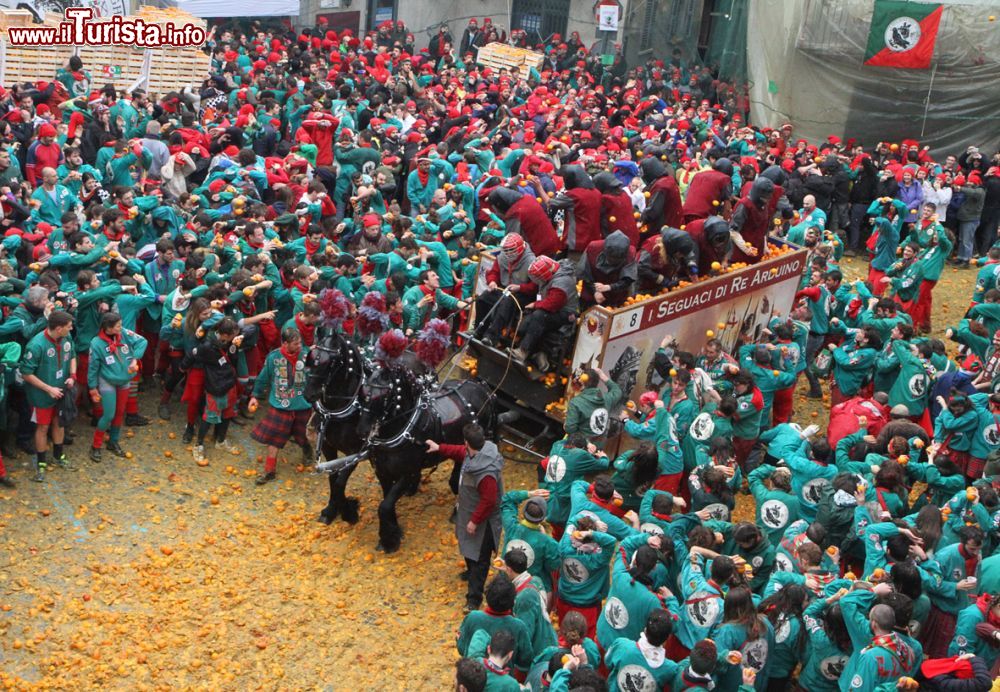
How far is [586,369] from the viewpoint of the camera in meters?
10.5

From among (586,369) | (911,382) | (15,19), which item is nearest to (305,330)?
(586,369)

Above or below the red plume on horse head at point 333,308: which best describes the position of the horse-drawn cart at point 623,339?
below

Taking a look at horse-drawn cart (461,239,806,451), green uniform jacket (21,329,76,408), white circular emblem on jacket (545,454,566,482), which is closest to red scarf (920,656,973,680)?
white circular emblem on jacket (545,454,566,482)

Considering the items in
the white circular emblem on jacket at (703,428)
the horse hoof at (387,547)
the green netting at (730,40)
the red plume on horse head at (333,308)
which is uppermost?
the green netting at (730,40)

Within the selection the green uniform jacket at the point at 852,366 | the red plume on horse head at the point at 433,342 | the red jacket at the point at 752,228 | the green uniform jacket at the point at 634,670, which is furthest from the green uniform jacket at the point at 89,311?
the green uniform jacket at the point at 852,366

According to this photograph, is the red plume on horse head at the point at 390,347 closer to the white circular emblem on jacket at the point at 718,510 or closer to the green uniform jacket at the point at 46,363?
the white circular emblem on jacket at the point at 718,510

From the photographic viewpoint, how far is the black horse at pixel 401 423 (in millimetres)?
9391

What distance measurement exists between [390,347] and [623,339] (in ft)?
8.69

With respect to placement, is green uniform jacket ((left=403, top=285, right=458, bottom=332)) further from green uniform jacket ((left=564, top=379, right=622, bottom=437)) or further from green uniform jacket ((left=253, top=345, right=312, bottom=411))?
green uniform jacket ((left=564, top=379, right=622, bottom=437))

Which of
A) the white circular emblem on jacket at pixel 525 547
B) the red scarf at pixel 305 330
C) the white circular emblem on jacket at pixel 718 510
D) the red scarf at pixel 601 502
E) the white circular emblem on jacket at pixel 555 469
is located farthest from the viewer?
the red scarf at pixel 305 330

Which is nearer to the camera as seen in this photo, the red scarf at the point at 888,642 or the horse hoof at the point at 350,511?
the red scarf at the point at 888,642

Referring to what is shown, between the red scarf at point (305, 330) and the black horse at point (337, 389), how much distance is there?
1340mm

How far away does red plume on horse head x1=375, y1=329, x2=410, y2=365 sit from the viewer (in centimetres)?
921

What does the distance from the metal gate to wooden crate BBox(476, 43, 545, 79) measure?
6246 millimetres
